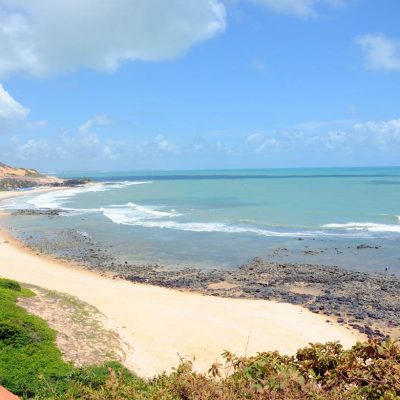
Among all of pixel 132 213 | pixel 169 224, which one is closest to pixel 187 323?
pixel 169 224

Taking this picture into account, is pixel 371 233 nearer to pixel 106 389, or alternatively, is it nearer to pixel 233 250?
pixel 233 250

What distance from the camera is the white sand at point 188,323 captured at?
14.8 meters

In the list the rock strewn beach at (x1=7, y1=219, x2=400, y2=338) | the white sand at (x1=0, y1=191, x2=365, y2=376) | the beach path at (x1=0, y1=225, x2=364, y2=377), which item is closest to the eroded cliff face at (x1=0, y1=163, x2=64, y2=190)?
the rock strewn beach at (x1=7, y1=219, x2=400, y2=338)

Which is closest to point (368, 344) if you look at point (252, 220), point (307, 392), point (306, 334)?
point (307, 392)

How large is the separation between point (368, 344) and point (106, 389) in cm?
396

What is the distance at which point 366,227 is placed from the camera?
40.9 meters

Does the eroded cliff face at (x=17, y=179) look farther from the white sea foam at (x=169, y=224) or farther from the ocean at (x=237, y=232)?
the white sea foam at (x=169, y=224)

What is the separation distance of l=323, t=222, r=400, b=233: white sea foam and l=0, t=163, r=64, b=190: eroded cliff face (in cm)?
8058

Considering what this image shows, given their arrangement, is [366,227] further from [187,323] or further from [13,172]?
[13,172]

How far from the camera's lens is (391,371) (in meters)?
6.38

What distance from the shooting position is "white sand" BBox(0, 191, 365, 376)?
14.8m

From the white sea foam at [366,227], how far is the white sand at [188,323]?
22015 millimetres

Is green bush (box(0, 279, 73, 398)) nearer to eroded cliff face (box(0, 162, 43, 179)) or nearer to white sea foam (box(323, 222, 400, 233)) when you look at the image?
white sea foam (box(323, 222, 400, 233))

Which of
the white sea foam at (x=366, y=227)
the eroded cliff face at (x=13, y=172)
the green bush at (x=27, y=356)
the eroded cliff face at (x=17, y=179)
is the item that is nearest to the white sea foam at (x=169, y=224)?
the white sea foam at (x=366, y=227)
